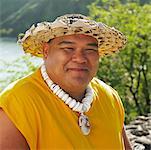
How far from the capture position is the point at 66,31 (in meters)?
1.97

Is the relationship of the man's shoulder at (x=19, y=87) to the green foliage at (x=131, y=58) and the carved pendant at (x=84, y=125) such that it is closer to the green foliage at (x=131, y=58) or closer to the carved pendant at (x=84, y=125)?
the carved pendant at (x=84, y=125)

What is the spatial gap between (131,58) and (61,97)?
9.28 m

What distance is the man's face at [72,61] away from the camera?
6.51 ft

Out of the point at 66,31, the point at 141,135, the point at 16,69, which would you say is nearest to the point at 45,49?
the point at 66,31

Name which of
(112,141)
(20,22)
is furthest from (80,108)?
(20,22)

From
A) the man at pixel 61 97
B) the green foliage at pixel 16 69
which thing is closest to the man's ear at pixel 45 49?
the man at pixel 61 97

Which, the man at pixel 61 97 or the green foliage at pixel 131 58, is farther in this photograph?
the green foliage at pixel 131 58

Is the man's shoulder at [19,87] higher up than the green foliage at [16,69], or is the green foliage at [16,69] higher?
the man's shoulder at [19,87]

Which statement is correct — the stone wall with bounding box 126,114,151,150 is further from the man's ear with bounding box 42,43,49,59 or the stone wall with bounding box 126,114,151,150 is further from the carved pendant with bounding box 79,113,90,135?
the man's ear with bounding box 42,43,49,59

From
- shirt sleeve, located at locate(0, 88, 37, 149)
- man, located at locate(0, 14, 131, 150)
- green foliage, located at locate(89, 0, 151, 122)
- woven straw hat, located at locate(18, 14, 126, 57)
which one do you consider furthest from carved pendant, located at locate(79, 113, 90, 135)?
green foliage, located at locate(89, 0, 151, 122)

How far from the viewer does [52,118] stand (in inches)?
75.7

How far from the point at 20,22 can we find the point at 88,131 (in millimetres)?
15552

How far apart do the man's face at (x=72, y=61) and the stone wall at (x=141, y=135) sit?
2.06 metres

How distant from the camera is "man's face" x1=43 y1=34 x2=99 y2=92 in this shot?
1984mm
